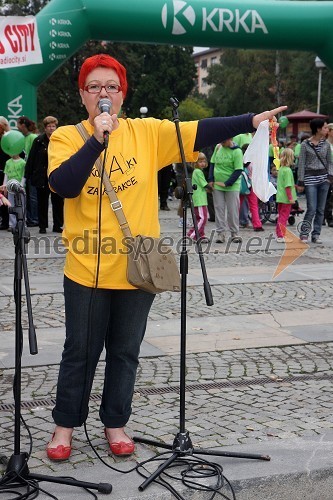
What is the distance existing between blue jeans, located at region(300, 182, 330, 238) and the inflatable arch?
299 centimetres

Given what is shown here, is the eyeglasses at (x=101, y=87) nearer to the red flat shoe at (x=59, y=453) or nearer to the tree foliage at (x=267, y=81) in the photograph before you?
the red flat shoe at (x=59, y=453)

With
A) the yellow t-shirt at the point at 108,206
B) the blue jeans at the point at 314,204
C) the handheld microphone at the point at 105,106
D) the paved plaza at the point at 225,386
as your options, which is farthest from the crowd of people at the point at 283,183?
the handheld microphone at the point at 105,106

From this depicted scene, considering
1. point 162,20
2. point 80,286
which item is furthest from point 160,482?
point 162,20

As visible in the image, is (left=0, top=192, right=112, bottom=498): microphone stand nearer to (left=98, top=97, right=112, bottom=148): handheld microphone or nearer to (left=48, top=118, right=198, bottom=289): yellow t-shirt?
(left=48, top=118, right=198, bottom=289): yellow t-shirt

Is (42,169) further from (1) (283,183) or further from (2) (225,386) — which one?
(2) (225,386)

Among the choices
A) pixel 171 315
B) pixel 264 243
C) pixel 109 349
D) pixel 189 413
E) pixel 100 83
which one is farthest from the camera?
pixel 264 243

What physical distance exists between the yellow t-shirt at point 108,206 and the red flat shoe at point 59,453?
827 millimetres

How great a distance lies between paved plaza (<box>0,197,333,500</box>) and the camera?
3.57 metres

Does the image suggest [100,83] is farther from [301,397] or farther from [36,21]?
[36,21]

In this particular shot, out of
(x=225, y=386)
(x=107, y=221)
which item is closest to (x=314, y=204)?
(x=225, y=386)

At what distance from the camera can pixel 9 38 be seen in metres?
12.7

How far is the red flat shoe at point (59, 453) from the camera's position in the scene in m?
3.62

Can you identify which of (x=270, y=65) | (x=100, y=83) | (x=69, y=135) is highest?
(x=270, y=65)

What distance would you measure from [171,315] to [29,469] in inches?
141
